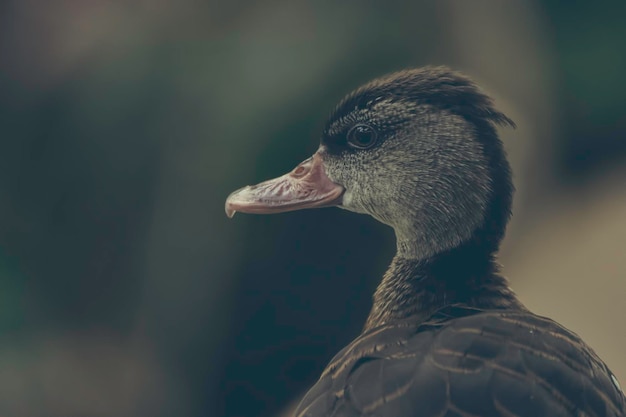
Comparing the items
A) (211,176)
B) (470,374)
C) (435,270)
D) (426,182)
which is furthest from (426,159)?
(211,176)

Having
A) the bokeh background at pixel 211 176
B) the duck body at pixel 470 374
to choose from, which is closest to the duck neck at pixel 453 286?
the duck body at pixel 470 374

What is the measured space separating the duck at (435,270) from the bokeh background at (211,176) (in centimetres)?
95

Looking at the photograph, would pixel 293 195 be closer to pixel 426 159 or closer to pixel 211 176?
pixel 426 159

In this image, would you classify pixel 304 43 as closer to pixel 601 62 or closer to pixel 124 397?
pixel 601 62

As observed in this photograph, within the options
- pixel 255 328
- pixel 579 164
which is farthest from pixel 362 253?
pixel 579 164

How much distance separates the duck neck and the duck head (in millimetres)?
22

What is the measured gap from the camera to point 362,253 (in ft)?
8.36

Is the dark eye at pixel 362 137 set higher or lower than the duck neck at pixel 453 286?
higher

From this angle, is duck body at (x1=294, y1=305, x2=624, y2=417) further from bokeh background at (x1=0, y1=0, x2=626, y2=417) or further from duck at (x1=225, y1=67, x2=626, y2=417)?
bokeh background at (x1=0, y1=0, x2=626, y2=417)

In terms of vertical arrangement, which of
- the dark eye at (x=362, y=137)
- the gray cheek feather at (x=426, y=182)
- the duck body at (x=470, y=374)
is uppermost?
the dark eye at (x=362, y=137)

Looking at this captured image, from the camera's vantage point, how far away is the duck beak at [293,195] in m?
1.56

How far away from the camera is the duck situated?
112 cm

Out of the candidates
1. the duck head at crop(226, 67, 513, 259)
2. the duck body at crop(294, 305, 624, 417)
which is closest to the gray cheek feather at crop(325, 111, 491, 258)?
the duck head at crop(226, 67, 513, 259)

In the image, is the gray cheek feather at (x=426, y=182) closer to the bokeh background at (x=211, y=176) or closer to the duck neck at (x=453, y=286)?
the duck neck at (x=453, y=286)
